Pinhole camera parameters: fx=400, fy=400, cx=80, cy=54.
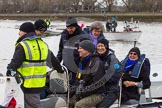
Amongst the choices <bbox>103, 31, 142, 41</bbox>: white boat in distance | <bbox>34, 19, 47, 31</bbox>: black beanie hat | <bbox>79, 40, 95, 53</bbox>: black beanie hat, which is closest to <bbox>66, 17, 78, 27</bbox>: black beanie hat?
<bbox>79, 40, 95, 53</bbox>: black beanie hat

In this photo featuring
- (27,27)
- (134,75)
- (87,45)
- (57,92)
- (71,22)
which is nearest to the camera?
(27,27)

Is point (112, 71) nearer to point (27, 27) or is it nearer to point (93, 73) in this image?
point (93, 73)

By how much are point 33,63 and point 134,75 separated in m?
1.88

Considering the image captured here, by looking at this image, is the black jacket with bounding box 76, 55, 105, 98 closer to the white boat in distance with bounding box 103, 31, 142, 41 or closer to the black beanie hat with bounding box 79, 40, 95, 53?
the black beanie hat with bounding box 79, 40, 95, 53

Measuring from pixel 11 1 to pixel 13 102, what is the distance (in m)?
114

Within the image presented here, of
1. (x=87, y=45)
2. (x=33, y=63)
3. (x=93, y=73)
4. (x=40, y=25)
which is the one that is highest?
(x=40, y=25)

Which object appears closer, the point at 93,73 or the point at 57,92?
the point at 93,73

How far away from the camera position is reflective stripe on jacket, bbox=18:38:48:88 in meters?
5.20

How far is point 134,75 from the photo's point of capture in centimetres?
638

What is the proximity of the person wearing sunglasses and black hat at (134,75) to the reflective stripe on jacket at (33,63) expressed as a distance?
65.1 inches

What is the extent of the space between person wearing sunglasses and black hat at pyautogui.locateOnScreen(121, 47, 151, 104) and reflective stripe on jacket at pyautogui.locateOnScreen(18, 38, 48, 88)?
1653 mm

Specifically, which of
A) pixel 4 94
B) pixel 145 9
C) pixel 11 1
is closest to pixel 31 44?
pixel 4 94

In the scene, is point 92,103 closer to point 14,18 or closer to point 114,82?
point 114,82

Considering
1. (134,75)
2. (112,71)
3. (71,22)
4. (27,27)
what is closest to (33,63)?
(27,27)
